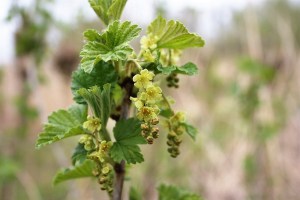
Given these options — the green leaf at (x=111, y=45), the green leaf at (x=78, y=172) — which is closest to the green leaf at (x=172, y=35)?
the green leaf at (x=111, y=45)

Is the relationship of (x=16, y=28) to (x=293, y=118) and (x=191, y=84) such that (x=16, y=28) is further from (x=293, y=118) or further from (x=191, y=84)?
(x=293, y=118)

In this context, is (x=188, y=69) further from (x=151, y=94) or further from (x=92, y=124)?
(x=92, y=124)

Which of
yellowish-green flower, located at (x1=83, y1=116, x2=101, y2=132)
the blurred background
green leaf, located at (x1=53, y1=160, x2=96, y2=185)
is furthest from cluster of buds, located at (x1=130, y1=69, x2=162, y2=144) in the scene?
the blurred background

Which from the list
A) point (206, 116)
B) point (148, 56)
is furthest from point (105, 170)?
point (206, 116)

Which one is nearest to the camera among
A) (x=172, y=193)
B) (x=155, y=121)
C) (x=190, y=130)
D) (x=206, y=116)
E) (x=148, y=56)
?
(x=155, y=121)

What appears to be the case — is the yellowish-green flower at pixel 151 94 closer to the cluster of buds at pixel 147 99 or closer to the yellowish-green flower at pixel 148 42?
the cluster of buds at pixel 147 99

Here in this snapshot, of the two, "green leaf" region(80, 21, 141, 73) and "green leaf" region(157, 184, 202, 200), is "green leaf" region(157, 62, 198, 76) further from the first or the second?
"green leaf" region(157, 184, 202, 200)
